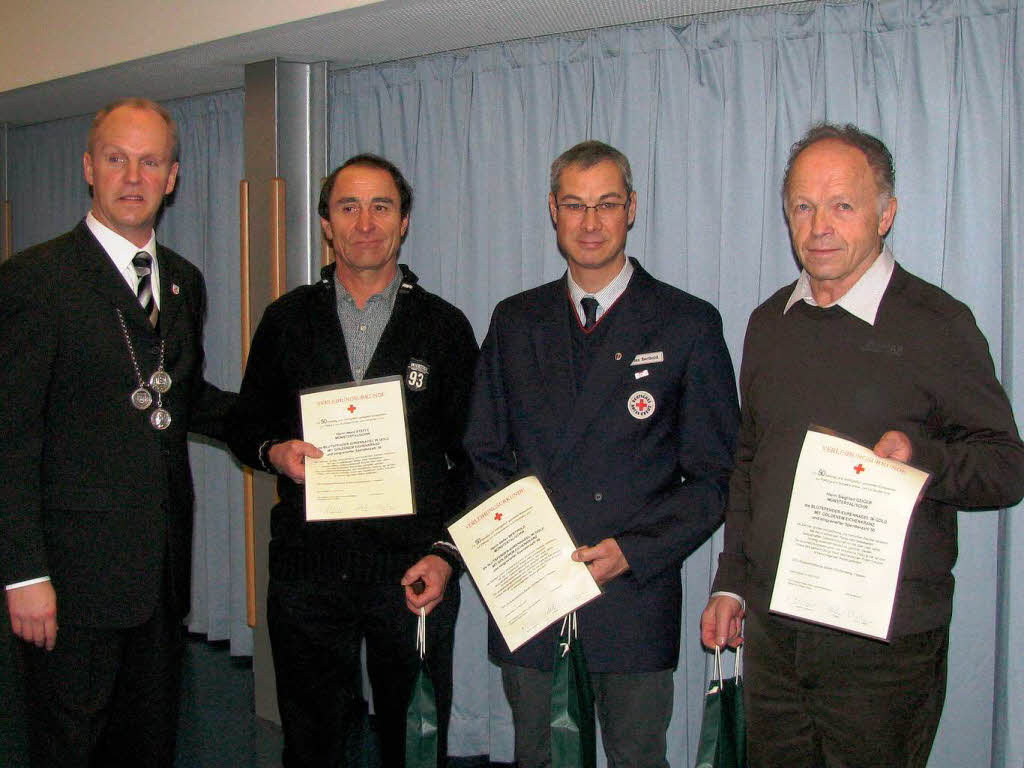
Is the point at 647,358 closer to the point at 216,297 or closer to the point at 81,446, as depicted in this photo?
the point at 81,446

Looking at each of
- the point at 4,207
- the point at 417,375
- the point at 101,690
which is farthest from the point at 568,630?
the point at 4,207

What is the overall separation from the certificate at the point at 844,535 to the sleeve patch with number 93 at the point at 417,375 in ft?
3.70

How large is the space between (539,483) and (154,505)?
42.6 inches

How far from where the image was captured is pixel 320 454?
240cm

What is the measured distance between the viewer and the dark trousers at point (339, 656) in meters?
2.46

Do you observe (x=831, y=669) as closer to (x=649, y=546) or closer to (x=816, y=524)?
(x=816, y=524)

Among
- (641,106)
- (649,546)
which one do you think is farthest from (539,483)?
(641,106)

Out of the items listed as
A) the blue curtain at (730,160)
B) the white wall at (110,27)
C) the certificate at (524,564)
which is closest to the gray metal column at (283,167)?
the blue curtain at (730,160)

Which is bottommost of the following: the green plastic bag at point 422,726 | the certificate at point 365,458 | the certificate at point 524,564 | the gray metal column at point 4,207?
the green plastic bag at point 422,726

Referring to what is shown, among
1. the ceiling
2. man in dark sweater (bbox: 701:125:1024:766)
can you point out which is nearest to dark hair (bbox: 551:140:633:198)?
man in dark sweater (bbox: 701:125:1024:766)

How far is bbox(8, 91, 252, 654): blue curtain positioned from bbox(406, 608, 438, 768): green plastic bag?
2392 millimetres

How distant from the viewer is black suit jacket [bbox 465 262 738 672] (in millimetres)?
2197

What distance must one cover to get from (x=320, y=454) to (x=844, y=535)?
1433 millimetres

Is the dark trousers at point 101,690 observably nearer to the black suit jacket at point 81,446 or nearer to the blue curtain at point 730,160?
the black suit jacket at point 81,446
